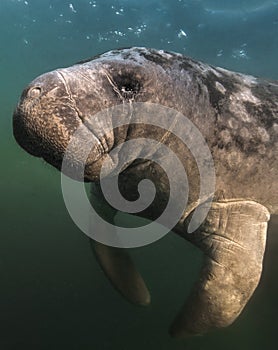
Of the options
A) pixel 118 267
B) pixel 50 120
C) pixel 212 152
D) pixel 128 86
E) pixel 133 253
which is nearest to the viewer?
pixel 50 120

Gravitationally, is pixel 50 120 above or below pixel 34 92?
below

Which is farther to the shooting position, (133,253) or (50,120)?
(133,253)

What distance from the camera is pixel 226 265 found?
11.0ft

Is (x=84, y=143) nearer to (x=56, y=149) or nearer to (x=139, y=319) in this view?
(x=56, y=149)

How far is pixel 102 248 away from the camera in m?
4.83

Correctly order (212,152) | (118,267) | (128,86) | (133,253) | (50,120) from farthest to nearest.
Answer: (133,253), (118,267), (212,152), (128,86), (50,120)

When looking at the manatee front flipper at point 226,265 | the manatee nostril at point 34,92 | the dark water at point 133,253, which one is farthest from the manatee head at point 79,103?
the manatee front flipper at point 226,265

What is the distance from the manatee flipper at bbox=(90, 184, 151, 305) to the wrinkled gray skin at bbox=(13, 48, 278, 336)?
99cm

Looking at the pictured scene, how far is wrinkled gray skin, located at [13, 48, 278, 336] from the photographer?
2.85 m

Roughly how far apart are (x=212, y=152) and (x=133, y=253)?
5.92m

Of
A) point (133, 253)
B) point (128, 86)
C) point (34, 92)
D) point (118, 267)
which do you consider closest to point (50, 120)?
point (34, 92)

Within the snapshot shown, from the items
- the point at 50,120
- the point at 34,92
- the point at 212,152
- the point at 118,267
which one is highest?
the point at 34,92

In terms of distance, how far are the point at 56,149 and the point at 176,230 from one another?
1.60 meters

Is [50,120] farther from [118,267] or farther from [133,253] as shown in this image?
[133,253]
